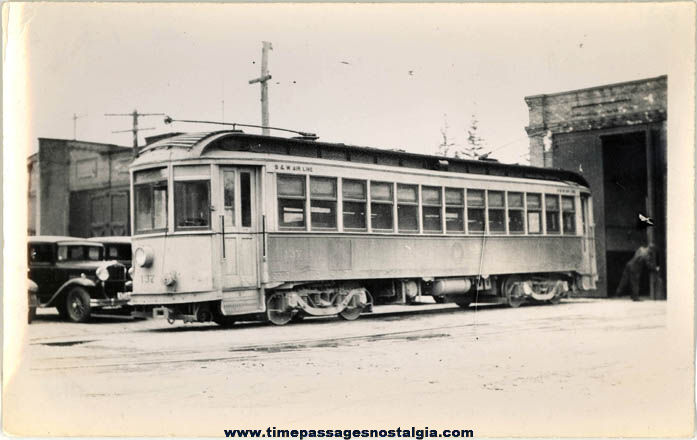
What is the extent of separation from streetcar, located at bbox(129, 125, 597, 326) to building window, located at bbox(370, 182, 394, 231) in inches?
0.6

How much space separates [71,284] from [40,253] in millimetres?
1712

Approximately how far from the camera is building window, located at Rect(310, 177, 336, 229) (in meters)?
11.0

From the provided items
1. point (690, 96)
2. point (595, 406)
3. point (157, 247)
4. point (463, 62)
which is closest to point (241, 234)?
point (157, 247)

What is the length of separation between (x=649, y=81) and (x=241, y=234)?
205 inches

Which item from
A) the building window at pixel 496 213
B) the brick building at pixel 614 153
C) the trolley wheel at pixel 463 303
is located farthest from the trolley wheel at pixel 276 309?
the brick building at pixel 614 153

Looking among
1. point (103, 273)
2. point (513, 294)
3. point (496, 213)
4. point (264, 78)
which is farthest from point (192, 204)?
point (513, 294)

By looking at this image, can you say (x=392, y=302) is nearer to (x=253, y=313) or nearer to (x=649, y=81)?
(x=253, y=313)

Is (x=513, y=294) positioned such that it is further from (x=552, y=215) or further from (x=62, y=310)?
(x=62, y=310)

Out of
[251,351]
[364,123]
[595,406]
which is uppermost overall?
[364,123]

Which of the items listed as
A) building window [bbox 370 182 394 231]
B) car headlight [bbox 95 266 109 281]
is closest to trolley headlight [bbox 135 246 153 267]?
car headlight [bbox 95 266 109 281]

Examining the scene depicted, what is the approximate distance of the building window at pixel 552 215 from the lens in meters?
12.8

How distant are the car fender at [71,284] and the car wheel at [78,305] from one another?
8 centimetres

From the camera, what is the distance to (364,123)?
963 centimetres

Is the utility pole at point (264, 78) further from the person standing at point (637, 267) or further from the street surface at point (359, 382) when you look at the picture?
the person standing at point (637, 267)
